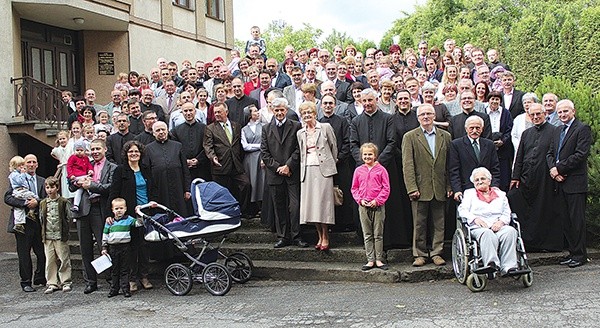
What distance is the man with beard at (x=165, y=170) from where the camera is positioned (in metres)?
9.65

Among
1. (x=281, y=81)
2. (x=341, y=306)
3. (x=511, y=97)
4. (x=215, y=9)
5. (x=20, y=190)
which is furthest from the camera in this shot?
(x=215, y=9)

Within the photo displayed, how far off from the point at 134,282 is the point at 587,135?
6217 millimetres

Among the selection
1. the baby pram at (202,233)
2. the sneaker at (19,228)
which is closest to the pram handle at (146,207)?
the baby pram at (202,233)

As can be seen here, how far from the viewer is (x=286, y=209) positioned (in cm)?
980

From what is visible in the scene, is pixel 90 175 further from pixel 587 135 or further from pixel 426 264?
pixel 587 135

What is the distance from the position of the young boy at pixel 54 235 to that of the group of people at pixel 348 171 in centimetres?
3

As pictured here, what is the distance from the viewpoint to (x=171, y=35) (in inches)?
843

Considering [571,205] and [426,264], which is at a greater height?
[571,205]

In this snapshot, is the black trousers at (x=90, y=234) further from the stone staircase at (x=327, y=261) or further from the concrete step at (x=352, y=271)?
the concrete step at (x=352, y=271)

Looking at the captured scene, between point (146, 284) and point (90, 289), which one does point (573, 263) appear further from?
point (90, 289)

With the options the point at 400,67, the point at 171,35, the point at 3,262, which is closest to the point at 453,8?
the point at 171,35

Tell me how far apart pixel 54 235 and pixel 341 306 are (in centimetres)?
448

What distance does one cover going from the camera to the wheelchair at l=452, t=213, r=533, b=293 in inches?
302

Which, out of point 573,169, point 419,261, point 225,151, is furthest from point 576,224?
point 225,151
